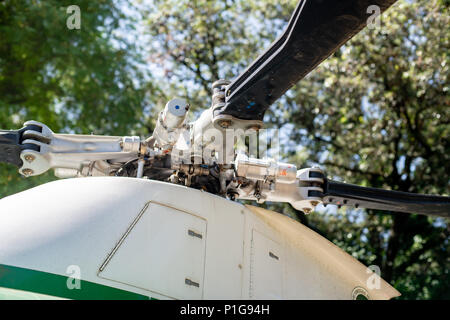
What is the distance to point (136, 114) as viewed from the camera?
9836mm

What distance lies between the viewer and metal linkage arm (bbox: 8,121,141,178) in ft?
10.3

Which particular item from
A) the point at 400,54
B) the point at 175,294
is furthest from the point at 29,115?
the point at 175,294

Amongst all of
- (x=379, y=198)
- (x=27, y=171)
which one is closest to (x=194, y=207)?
(x=27, y=171)

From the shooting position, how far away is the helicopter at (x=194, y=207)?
2336 mm

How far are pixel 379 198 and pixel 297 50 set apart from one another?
1581mm

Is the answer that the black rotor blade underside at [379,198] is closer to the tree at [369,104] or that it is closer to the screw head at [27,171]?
the screw head at [27,171]

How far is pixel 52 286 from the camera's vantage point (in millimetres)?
2293

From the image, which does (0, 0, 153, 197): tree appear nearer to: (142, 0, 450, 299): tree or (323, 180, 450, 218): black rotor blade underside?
(142, 0, 450, 299): tree

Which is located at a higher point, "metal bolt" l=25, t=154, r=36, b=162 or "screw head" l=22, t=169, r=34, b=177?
"metal bolt" l=25, t=154, r=36, b=162

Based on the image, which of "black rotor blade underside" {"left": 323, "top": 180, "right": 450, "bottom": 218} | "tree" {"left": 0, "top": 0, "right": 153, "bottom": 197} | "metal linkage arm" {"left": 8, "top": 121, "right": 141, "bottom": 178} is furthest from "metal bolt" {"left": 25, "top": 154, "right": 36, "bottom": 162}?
"tree" {"left": 0, "top": 0, "right": 153, "bottom": 197}

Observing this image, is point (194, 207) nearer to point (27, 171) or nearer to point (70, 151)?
point (70, 151)

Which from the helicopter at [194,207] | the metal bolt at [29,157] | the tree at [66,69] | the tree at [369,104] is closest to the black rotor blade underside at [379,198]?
the helicopter at [194,207]

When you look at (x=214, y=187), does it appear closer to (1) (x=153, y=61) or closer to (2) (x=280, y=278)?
(2) (x=280, y=278)

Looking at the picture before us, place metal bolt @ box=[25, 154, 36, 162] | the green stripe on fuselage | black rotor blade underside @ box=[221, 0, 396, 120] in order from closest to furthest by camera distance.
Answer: black rotor blade underside @ box=[221, 0, 396, 120] < the green stripe on fuselage < metal bolt @ box=[25, 154, 36, 162]
